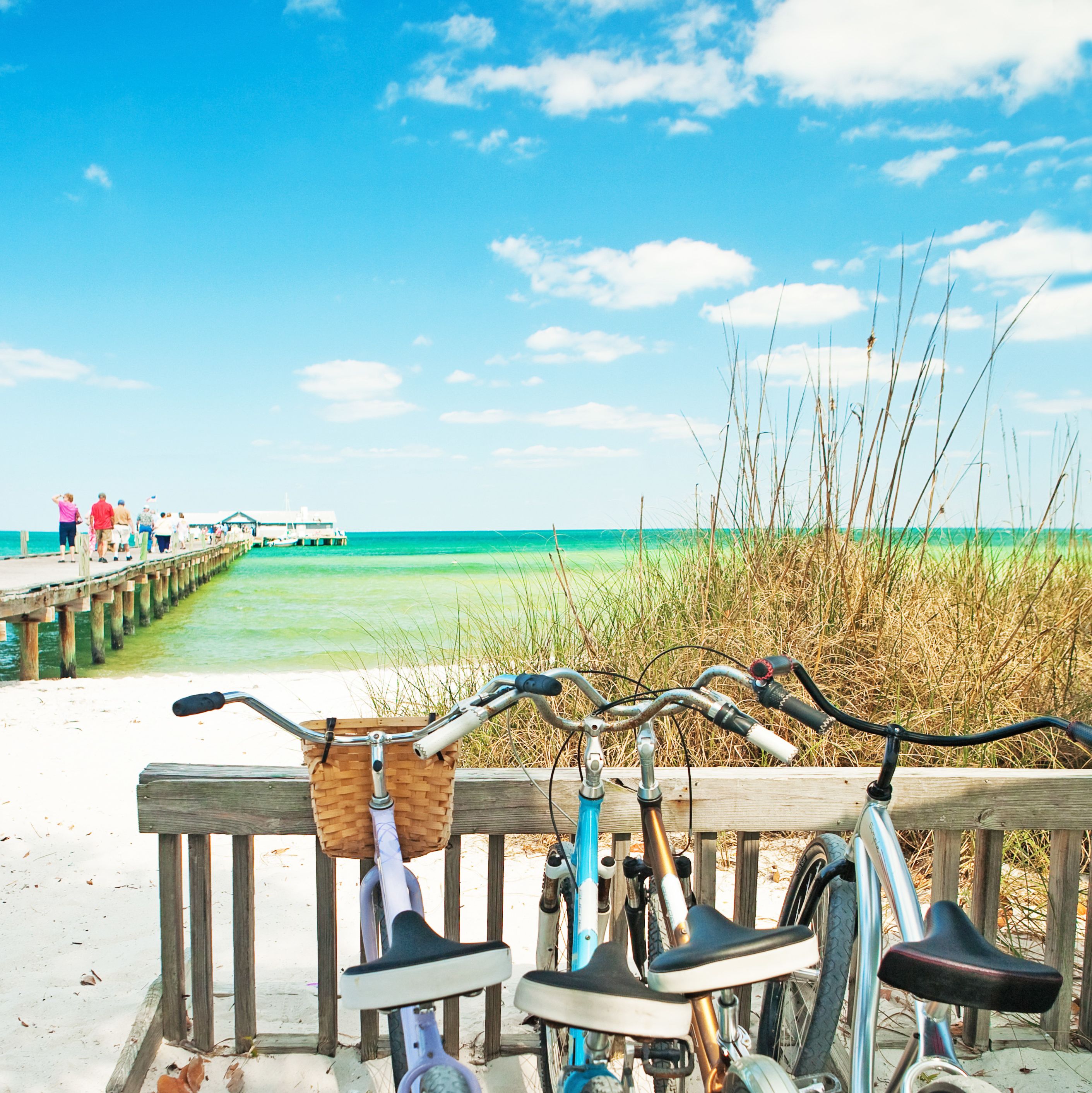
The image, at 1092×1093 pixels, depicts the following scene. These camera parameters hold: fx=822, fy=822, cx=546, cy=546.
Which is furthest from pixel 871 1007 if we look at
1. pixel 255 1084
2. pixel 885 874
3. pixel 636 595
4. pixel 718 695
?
pixel 636 595

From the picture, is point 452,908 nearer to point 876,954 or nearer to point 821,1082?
point 821,1082

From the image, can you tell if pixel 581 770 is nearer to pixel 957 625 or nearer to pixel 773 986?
pixel 773 986

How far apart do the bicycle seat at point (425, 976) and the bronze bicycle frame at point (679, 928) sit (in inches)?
12.4

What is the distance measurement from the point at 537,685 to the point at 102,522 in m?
22.5

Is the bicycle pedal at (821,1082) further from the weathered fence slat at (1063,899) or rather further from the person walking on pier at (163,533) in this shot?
the person walking on pier at (163,533)

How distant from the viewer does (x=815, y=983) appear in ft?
5.67

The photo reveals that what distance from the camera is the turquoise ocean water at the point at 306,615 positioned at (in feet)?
19.4

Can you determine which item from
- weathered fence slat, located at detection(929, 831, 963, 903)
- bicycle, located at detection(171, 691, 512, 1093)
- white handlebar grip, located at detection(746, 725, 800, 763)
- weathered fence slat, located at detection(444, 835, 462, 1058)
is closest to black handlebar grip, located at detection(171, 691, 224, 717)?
bicycle, located at detection(171, 691, 512, 1093)

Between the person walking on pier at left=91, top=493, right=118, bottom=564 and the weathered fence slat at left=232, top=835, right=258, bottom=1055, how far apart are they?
2128cm

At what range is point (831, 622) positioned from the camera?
362cm

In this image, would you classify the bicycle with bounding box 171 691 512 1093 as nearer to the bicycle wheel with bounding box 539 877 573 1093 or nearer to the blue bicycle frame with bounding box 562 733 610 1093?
the blue bicycle frame with bounding box 562 733 610 1093

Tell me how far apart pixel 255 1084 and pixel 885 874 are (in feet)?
5.17

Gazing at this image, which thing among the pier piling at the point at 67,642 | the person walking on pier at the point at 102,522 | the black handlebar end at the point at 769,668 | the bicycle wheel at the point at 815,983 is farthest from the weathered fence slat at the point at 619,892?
the person walking on pier at the point at 102,522

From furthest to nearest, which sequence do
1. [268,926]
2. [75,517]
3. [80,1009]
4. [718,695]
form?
[75,517]
[268,926]
[80,1009]
[718,695]
